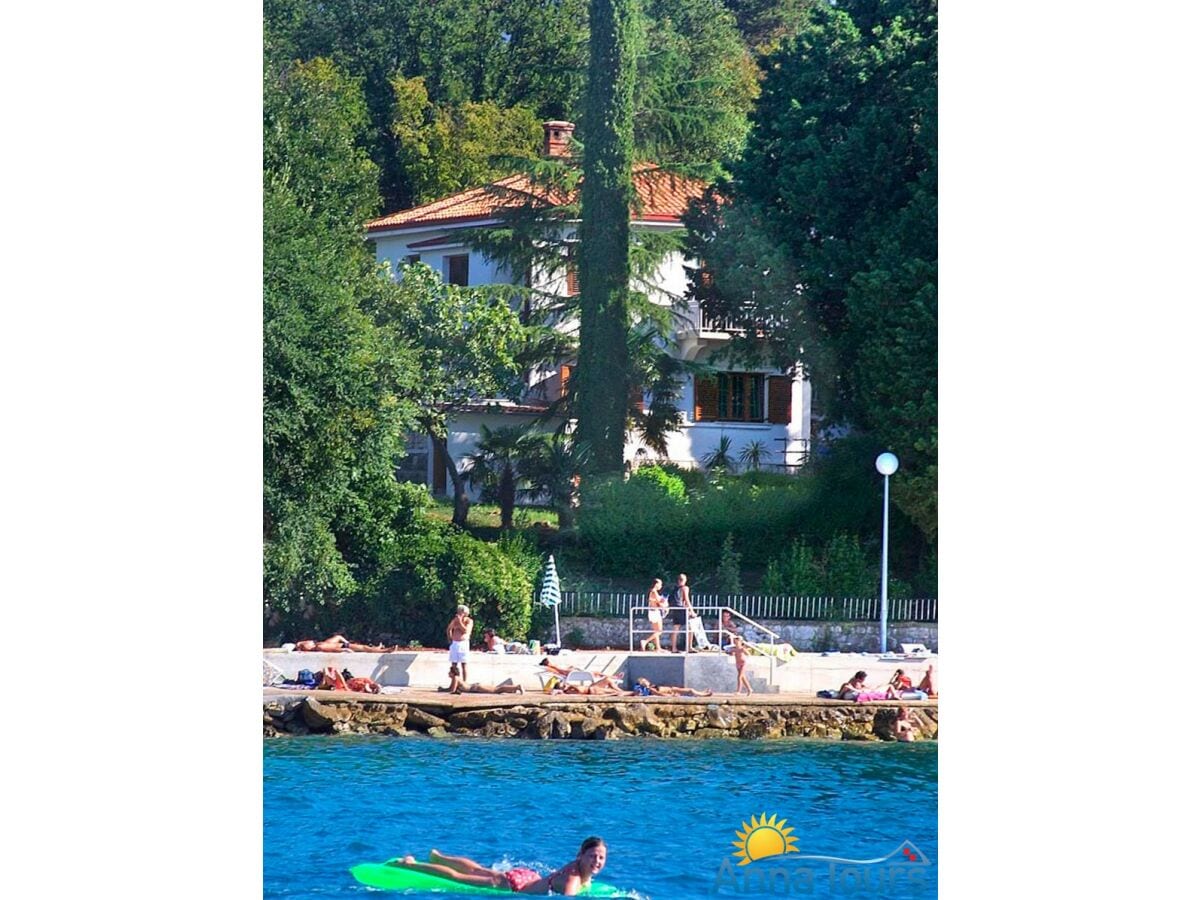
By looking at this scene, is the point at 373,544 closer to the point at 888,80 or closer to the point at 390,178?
the point at 390,178

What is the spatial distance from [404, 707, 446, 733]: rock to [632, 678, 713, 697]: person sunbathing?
5.16 feet

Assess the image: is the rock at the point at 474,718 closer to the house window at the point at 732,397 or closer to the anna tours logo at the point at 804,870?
→ the house window at the point at 732,397

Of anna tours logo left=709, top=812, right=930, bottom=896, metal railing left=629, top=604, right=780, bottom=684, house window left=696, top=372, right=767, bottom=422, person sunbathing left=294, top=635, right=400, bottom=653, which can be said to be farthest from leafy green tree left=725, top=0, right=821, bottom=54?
anna tours logo left=709, top=812, right=930, bottom=896

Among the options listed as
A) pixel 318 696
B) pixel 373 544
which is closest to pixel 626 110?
pixel 373 544

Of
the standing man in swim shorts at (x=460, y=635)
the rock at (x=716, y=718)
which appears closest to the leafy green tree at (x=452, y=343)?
the standing man in swim shorts at (x=460, y=635)

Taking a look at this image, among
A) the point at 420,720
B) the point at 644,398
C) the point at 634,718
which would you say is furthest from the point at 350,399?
the point at 634,718

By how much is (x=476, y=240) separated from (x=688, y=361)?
196cm

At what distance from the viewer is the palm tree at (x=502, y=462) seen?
44.2 ft

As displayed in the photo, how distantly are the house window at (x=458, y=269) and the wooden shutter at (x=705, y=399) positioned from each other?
2047 millimetres

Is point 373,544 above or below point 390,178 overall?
below

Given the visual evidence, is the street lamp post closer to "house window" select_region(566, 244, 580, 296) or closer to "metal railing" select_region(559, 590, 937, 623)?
"metal railing" select_region(559, 590, 937, 623)

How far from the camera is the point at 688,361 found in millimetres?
13594

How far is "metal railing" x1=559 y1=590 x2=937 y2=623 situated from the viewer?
1360 cm

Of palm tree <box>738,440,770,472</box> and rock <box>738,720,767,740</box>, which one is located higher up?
palm tree <box>738,440,770,472</box>
